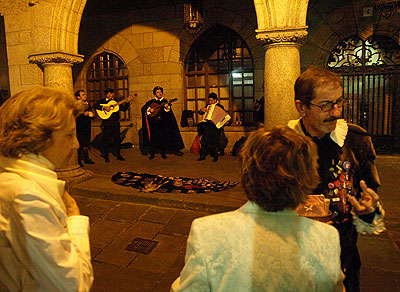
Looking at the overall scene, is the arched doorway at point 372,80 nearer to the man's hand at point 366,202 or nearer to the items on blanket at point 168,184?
the items on blanket at point 168,184

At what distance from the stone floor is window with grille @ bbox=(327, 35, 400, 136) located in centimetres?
117

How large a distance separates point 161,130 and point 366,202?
7.04 metres

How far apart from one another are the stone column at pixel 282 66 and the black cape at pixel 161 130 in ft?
12.5

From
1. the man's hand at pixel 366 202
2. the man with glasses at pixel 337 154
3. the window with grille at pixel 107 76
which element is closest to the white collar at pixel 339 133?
the man with glasses at pixel 337 154

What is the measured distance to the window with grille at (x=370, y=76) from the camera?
7500mm

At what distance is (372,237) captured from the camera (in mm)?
3738

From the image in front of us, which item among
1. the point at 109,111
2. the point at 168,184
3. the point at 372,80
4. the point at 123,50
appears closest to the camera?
the point at 168,184

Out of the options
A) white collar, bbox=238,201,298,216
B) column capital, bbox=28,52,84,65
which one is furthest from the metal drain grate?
column capital, bbox=28,52,84,65

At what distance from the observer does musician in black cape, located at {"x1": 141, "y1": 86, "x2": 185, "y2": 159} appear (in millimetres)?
8109

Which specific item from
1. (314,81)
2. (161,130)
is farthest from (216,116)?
(314,81)

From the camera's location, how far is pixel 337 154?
175cm

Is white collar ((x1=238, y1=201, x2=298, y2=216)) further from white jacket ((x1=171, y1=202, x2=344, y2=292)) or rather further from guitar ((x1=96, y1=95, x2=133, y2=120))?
guitar ((x1=96, y1=95, x2=133, y2=120))

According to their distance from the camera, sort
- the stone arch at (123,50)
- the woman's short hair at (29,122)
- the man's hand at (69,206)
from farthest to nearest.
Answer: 1. the stone arch at (123,50)
2. the man's hand at (69,206)
3. the woman's short hair at (29,122)

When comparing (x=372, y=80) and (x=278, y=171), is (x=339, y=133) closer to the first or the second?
(x=278, y=171)
